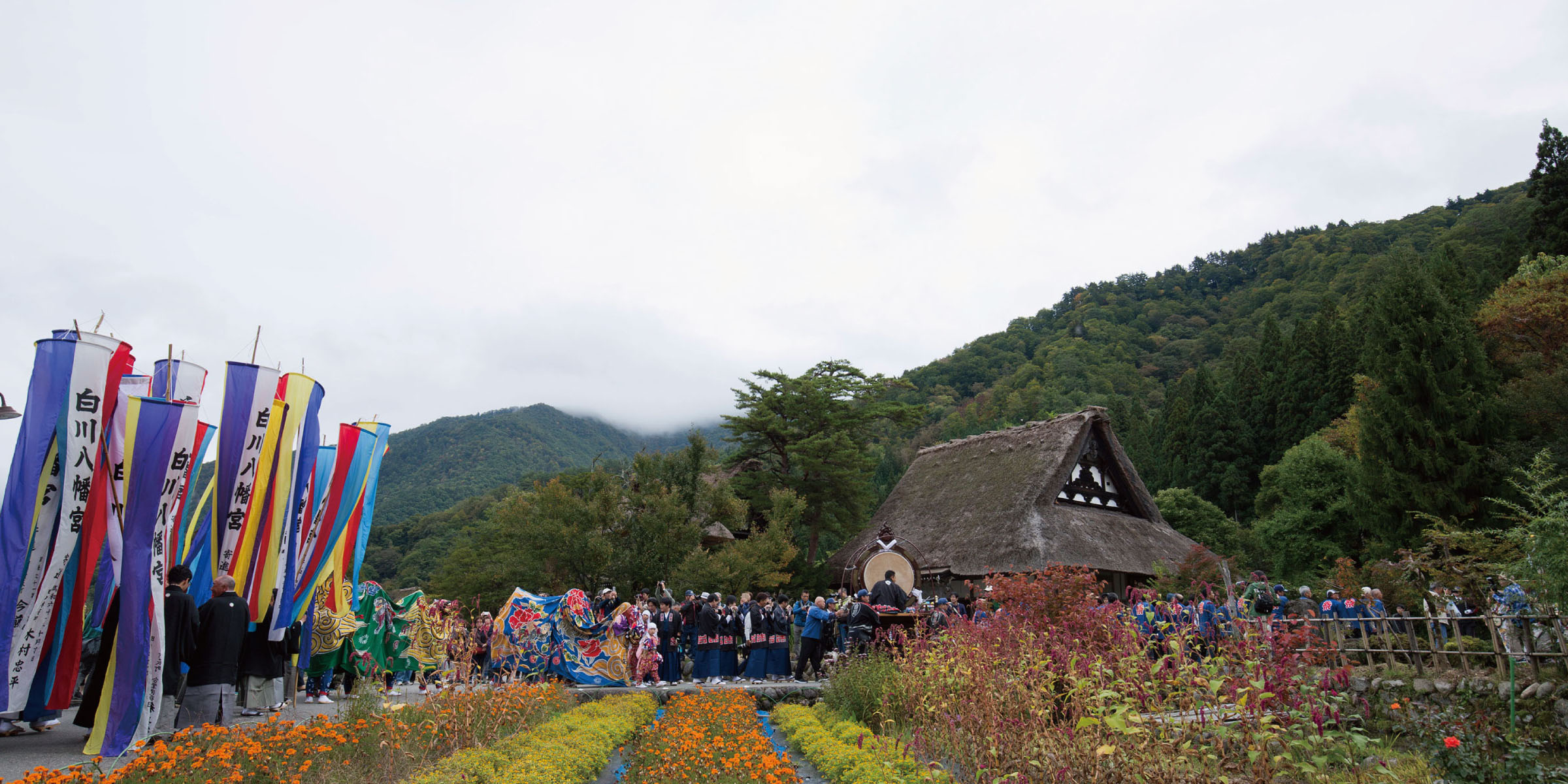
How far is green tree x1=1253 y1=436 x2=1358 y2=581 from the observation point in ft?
81.4

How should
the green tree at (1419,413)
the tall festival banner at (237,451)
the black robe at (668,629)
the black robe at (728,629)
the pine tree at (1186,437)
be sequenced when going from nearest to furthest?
the tall festival banner at (237,451)
the black robe at (668,629)
the black robe at (728,629)
the green tree at (1419,413)
the pine tree at (1186,437)

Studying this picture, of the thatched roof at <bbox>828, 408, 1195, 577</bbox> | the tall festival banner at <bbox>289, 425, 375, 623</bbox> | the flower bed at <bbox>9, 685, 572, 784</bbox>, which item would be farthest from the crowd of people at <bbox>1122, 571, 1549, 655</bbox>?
the tall festival banner at <bbox>289, 425, 375, 623</bbox>

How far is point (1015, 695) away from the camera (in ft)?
19.6

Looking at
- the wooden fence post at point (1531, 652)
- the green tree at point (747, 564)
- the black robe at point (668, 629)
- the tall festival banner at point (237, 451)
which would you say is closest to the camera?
the wooden fence post at point (1531, 652)

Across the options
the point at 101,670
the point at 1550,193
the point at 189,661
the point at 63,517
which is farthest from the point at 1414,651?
the point at 1550,193

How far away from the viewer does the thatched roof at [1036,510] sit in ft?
65.3

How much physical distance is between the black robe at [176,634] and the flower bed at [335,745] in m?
0.76

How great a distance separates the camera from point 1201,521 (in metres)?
28.3

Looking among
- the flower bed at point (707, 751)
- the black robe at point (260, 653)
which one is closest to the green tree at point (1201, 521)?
the flower bed at point (707, 751)

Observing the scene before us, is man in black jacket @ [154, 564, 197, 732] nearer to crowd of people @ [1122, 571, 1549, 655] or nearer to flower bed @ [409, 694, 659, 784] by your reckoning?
flower bed @ [409, 694, 659, 784]

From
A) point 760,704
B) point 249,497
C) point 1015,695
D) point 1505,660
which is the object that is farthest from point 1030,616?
point 249,497

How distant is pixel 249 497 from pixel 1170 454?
126 ft

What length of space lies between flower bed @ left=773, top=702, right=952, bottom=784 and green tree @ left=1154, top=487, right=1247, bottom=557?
21.0 meters

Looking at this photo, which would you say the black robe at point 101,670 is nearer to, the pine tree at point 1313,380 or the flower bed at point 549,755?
the flower bed at point 549,755
